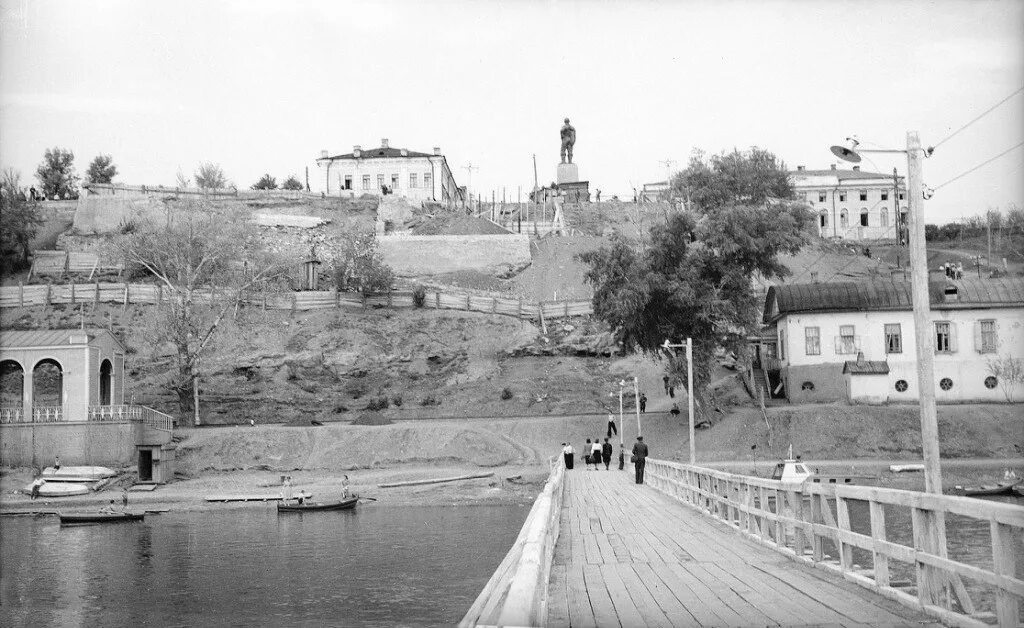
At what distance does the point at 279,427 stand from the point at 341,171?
2095 inches

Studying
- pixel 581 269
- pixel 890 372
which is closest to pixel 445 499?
pixel 890 372

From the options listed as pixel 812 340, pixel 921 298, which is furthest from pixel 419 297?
pixel 921 298

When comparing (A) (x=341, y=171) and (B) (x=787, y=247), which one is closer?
(B) (x=787, y=247)

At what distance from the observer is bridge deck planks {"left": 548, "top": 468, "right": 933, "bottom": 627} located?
929 cm

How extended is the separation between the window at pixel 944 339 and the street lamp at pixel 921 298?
3901cm

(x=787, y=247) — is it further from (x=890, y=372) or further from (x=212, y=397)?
(x=212, y=397)

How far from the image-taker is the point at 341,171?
343 feet

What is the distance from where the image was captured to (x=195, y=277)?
57906 millimetres

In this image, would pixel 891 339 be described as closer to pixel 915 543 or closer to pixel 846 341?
pixel 846 341

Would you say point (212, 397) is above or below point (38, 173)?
below

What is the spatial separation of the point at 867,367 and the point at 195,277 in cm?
3474

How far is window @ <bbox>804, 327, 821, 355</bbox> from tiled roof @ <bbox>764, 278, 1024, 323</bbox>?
109 cm

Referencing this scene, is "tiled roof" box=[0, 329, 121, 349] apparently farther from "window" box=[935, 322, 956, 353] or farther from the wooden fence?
"window" box=[935, 322, 956, 353]

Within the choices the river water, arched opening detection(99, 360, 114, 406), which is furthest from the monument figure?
the river water
